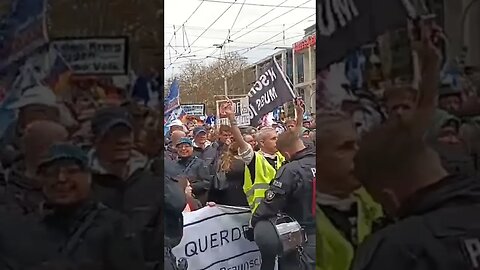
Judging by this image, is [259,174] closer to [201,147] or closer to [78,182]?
[201,147]

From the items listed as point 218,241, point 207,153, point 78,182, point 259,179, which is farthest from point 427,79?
point 207,153

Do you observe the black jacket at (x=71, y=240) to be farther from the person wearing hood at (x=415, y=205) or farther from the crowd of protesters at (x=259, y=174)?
the crowd of protesters at (x=259, y=174)

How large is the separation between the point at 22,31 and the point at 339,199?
2.83 feet

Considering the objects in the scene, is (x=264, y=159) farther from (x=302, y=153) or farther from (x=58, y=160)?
(x=58, y=160)

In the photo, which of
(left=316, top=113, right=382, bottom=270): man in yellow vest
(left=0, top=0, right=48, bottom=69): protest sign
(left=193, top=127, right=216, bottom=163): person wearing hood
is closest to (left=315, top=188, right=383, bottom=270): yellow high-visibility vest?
(left=316, top=113, right=382, bottom=270): man in yellow vest

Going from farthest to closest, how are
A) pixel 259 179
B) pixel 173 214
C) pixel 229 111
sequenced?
pixel 229 111, pixel 259 179, pixel 173 214

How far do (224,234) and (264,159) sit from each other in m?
0.62

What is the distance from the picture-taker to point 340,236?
151 centimetres

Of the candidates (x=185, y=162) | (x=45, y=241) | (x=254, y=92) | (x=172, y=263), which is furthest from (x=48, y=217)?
(x=254, y=92)

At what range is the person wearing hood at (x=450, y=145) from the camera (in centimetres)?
139

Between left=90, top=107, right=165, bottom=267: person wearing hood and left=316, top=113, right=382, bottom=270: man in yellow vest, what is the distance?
1.35 feet

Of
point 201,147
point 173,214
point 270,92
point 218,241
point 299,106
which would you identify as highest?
point 270,92

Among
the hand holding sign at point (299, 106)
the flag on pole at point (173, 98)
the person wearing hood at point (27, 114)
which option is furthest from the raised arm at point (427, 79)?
the flag on pole at point (173, 98)

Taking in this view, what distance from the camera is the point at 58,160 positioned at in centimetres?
157
